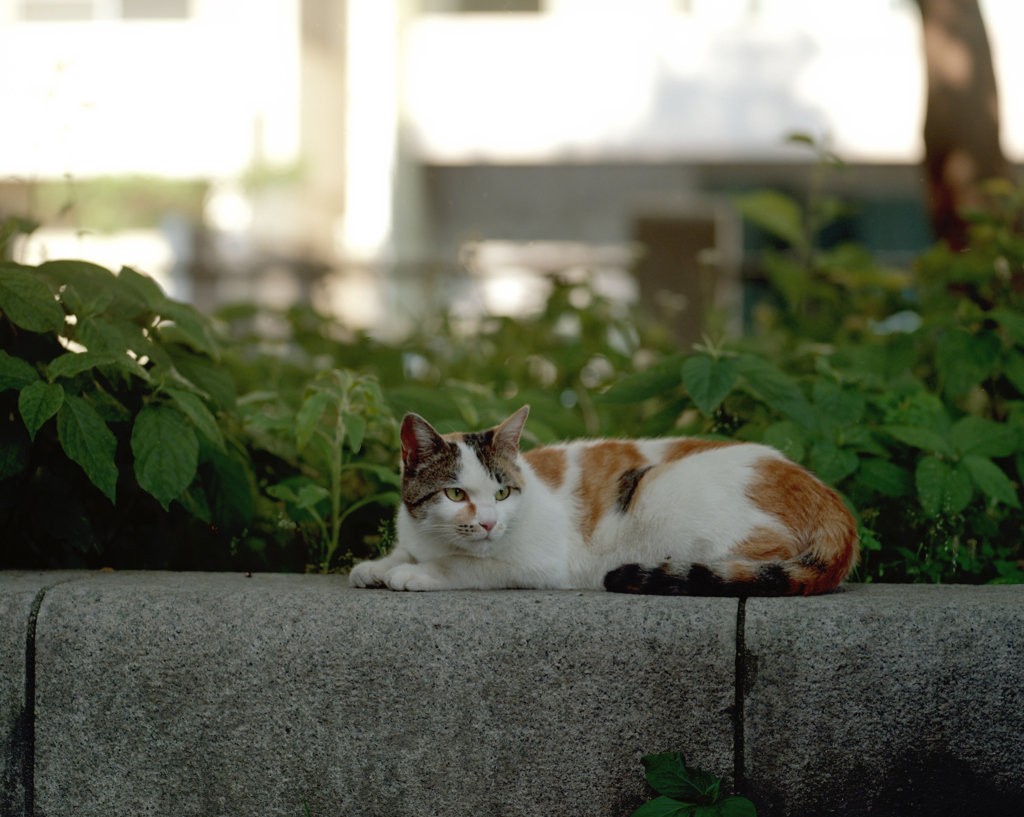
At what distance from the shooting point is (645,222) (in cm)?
643

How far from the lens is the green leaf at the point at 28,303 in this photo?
213 centimetres

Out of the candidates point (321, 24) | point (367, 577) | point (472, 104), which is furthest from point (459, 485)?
point (321, 24)

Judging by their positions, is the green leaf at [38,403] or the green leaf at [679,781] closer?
the green leaf at [679,781]

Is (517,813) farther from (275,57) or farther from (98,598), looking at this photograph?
(275,57)

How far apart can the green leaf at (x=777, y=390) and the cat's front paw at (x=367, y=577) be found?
3.71 feet

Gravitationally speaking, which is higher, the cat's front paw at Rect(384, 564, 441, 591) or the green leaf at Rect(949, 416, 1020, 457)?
the green leaf at Rect(949, 416, 1020, 457)

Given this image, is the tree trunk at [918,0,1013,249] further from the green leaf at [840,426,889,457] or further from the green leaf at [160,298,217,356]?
the green leaf at [160,298,217,356]

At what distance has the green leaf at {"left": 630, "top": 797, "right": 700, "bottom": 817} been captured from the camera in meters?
1.71

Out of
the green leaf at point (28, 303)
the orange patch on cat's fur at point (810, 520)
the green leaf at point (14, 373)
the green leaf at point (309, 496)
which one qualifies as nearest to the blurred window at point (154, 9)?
the green leaf at point (28, 303)

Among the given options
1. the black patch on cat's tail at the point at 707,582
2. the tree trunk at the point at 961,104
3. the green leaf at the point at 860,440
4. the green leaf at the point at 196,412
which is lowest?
the black patch on cat's tail at the point at 707,582

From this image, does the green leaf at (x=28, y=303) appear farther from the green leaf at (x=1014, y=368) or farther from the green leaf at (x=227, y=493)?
the green leaf at (x=1014, y=368)

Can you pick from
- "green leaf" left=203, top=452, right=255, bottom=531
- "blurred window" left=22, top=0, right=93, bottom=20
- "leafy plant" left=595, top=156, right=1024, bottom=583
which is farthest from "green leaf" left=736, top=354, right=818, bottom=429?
"blurred window" left=22, top=0, right=93, bottom=20

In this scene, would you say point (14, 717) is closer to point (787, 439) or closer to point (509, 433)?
point (509, 433)

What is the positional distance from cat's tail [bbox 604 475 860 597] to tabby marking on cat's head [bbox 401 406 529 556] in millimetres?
316
